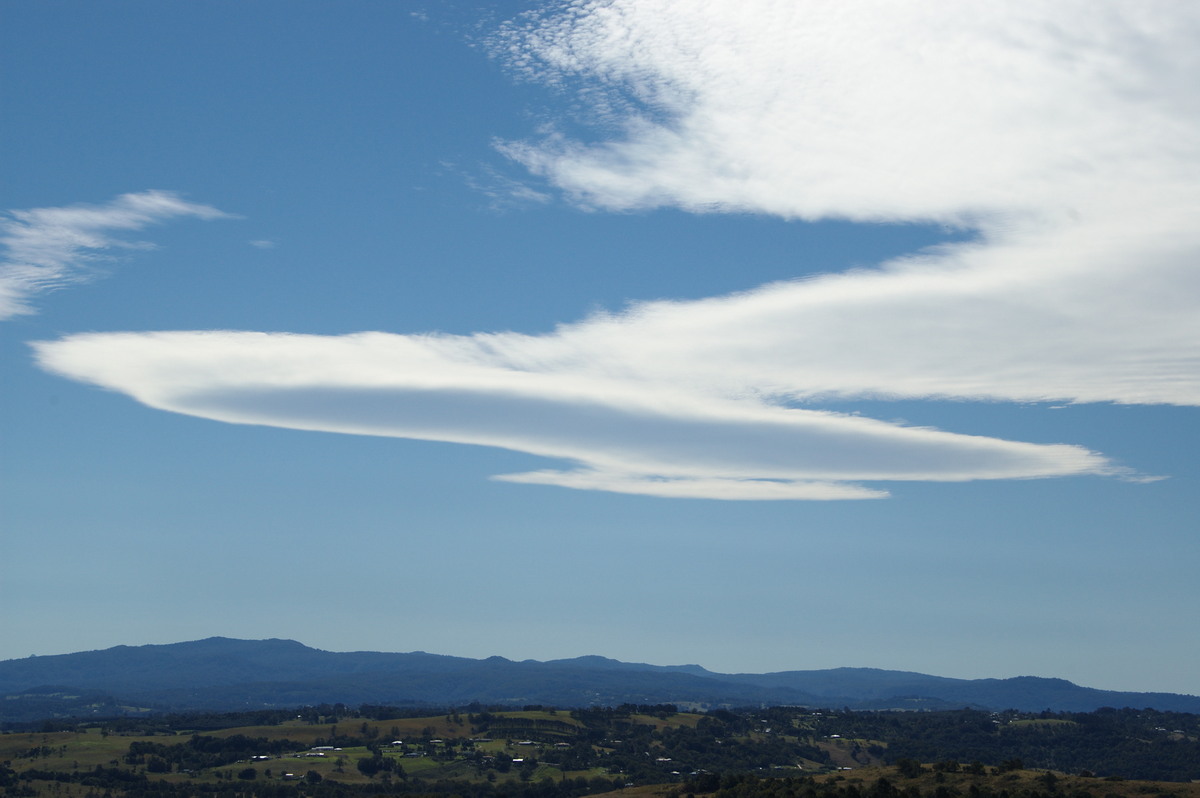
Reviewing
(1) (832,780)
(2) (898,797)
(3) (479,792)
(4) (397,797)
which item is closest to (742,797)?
(1) (832,780)

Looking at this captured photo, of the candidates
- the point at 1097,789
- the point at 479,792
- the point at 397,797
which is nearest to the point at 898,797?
the point at 1097,789

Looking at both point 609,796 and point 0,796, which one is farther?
point 0,796

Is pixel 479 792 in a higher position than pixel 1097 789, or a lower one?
lower

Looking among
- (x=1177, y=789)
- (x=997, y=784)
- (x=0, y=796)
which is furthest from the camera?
(x=0, y=796)

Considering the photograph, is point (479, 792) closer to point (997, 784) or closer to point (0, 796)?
point (0, 796)

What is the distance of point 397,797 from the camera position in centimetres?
17075

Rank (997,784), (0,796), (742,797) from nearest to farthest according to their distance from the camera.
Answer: (997,784), (742,797), (0,796)

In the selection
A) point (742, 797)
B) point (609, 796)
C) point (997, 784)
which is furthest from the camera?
point (609, 796)

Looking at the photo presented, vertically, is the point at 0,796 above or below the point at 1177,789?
below

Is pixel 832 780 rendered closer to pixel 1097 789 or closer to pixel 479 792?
pixel 1097 789

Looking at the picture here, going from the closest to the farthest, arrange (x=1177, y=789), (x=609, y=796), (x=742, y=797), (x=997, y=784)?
(x=1177, y=789), (x=997, y=784), (x=742, y=797), (x=609, y=796)

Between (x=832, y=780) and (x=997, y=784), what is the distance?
21525 mm

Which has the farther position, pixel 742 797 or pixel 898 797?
pixel 742 797

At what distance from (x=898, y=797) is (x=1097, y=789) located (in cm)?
2098
